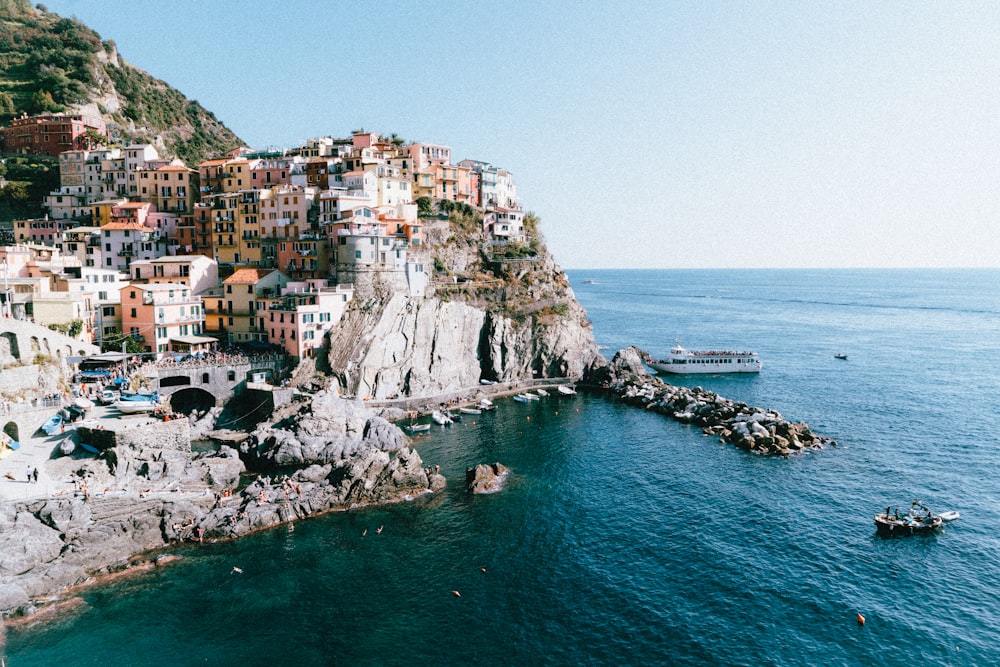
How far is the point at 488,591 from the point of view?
125 feet

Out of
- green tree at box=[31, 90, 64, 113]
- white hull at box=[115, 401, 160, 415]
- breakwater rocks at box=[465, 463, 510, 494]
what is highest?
green tree at box=[31, 90, 64, 113]

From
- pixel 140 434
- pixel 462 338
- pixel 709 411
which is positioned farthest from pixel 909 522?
pixel 140 434

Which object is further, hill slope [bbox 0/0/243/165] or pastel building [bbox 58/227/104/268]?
hill slope [bbox 0/0/243/165]

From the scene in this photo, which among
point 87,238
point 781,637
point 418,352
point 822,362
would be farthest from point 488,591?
point 822,362

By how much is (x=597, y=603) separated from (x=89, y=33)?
14944 cm

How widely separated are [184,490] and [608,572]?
33141mm

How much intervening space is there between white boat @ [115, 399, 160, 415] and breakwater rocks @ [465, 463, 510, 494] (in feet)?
97.2

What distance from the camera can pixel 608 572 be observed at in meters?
40.5

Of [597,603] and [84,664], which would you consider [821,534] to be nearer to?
[597,603]

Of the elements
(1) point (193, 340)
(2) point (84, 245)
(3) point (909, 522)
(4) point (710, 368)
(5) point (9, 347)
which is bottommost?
(3) point (909, 522)

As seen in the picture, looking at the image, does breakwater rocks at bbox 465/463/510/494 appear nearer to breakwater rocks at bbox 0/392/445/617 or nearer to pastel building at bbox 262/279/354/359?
breakwater rocks at bbox 0/392/445/617

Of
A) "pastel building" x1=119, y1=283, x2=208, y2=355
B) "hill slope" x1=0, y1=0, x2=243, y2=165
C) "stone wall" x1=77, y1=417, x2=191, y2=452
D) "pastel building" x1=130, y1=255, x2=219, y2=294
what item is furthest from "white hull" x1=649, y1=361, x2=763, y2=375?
"hill slope" x1=0, y1=0, x2=243, y2=165

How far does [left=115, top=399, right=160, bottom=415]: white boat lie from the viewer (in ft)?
179

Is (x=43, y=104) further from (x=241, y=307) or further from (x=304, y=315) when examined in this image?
(x=304, y=315)
